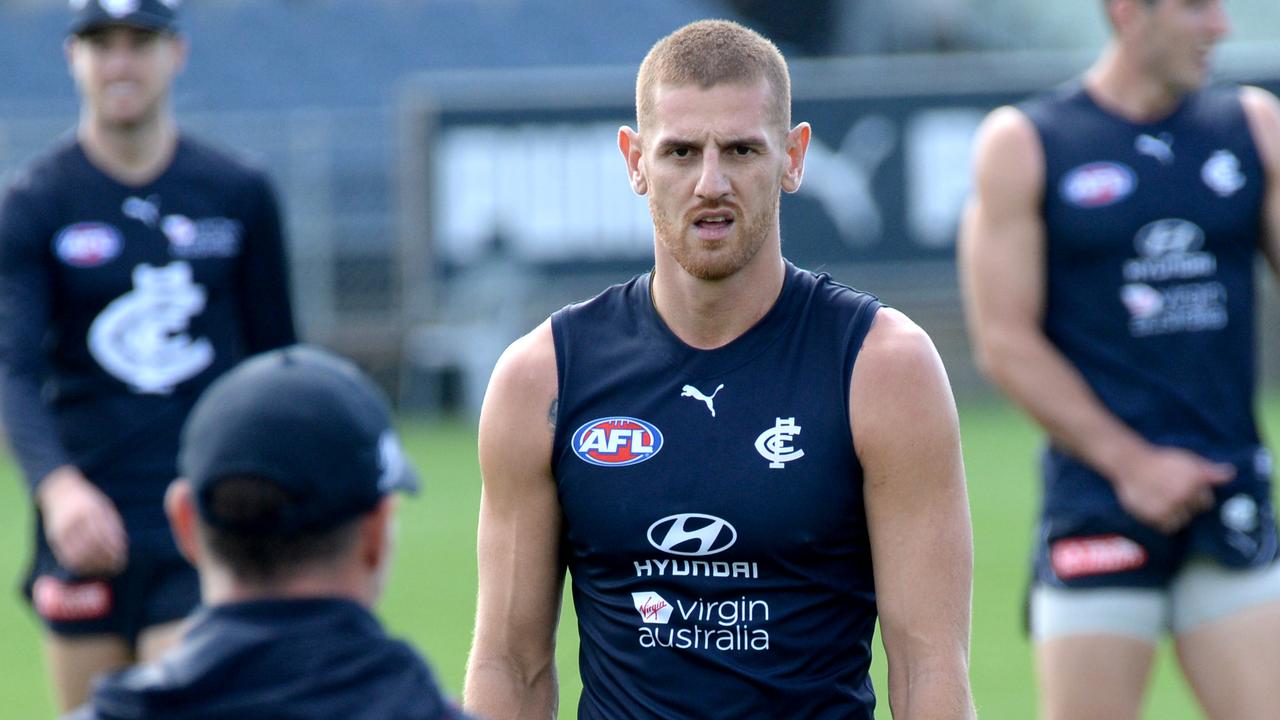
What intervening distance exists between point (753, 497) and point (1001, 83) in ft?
54.3

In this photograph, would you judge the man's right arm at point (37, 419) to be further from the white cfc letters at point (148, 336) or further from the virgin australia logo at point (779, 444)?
the virgin australia logo at point (779, 444)

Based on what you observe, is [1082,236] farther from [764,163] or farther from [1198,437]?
[764,163]

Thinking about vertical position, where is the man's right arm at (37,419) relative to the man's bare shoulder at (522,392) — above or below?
below

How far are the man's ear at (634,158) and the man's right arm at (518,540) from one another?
34cm

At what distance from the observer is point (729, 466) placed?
3.95 m

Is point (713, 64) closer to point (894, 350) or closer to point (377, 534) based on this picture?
point (894, 350)

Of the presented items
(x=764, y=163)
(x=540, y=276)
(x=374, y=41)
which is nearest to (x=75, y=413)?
(x=764, y=163)

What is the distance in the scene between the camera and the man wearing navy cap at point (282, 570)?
2.53 meters

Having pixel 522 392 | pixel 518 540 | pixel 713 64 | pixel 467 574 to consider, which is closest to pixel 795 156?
pixel 713 64

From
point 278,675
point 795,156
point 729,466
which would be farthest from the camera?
point 795,156

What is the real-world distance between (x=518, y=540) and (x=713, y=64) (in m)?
1.02

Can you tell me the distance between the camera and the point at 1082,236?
222 inches

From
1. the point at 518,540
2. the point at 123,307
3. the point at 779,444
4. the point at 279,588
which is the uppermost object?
the point at 279,588

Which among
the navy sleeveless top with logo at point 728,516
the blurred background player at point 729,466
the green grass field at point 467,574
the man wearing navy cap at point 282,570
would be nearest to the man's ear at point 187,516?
the man wearing navy cap at point 282,570
